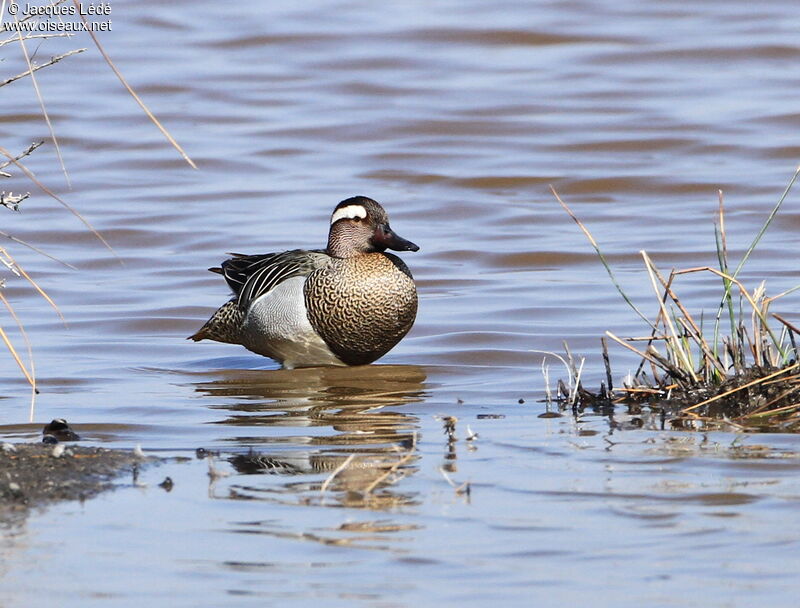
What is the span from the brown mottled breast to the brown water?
19 centimetres

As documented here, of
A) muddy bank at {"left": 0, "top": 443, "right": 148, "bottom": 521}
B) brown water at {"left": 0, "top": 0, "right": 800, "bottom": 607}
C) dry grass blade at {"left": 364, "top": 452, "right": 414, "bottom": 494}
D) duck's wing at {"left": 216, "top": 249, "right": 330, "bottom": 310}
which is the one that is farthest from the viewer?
duck's wing at {"left": 216, "top": 249, "right": 330, "bottom": 310}

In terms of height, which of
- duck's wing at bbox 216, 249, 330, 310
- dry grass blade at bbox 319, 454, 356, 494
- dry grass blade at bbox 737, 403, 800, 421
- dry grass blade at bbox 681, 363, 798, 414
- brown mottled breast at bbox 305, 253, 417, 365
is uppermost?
duck's wing at bbox 216, 249, 330, 310

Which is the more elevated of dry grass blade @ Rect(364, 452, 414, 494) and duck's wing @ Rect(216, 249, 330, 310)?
duck's wing @ Rect(216, 249, 330, 310)

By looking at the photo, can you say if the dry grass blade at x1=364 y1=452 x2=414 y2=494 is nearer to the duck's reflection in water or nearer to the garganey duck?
the duck's reflection in water

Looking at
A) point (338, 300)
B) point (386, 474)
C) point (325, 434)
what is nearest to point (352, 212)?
point (338, 300)

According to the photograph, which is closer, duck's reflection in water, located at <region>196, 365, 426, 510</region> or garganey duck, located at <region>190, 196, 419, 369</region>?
duck's reflection in water, located at <region>196, 365, 426, 510</region>

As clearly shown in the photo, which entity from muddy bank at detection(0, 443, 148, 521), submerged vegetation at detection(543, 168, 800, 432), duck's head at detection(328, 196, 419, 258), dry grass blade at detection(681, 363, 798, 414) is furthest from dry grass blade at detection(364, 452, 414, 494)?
duck's head at detection(328, 196, 419, 258)

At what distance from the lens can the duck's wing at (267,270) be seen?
23.9 ft

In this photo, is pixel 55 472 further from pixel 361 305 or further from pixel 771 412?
pixel 361 305

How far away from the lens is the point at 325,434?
543 cm

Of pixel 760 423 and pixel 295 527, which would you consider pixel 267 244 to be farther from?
pixel 295 527

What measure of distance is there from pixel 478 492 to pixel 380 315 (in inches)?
106

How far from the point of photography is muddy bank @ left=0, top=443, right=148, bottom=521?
425 centimetres

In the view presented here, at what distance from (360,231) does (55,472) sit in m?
2.98
